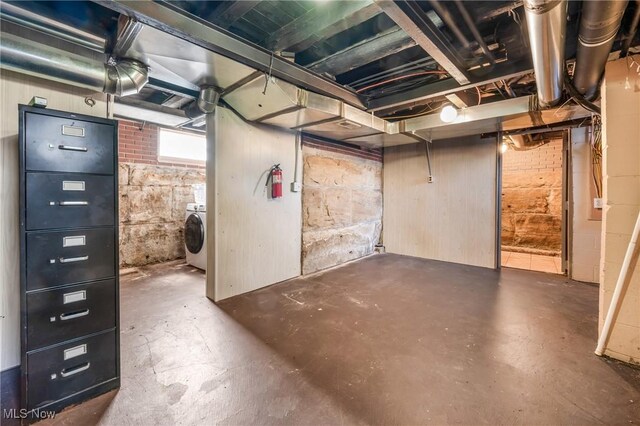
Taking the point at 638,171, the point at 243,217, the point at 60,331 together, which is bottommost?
the point at 60,331

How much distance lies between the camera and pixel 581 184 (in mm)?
3607

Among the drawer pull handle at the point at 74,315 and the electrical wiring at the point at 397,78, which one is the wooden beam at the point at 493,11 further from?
the drawer pull handle at the point at 74,315

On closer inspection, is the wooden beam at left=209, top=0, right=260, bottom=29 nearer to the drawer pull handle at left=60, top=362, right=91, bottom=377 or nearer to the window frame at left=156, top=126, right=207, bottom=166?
the drawer pull handle at left=60, top=362, right=91, bottom=377

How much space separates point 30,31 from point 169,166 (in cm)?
330

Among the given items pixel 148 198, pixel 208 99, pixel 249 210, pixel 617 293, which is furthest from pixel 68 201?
pixel 617 293

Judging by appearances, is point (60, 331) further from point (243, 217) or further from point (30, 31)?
point (243, 217)

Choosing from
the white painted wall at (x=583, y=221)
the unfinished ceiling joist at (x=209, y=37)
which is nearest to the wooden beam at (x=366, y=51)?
the unfinished ceiling joist at (x=209, y=37)

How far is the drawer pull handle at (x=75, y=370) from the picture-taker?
146 cm

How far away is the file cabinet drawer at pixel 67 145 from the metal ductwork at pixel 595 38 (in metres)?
2.60

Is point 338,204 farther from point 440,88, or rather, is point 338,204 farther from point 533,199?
point 533,199

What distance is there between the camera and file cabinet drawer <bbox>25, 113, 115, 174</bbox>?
134 cm

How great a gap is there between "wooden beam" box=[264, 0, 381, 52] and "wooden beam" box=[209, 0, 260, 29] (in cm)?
32

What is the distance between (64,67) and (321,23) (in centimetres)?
158

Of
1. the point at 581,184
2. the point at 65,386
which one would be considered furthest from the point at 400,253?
the point at 65,386
